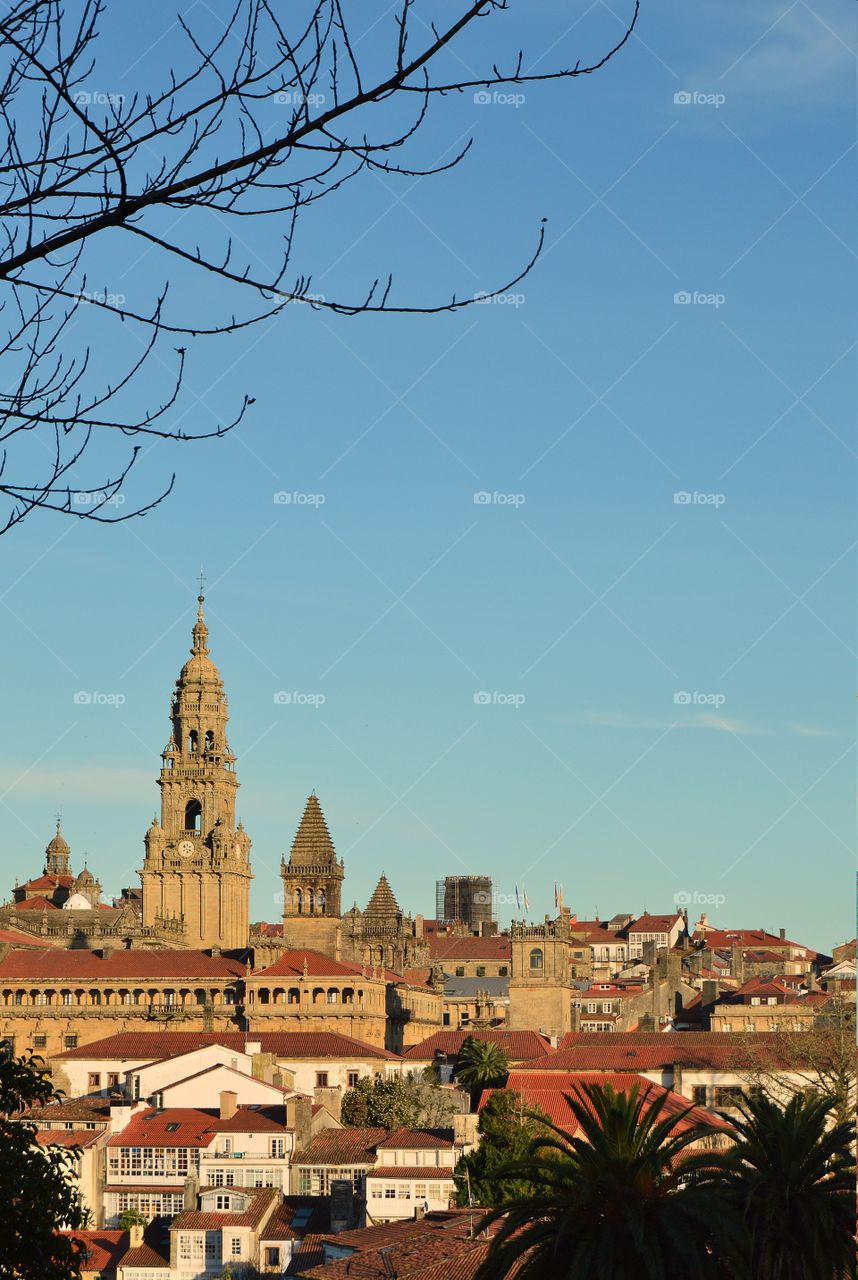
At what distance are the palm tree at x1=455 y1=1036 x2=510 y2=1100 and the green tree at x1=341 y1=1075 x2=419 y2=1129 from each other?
3948 millimetres

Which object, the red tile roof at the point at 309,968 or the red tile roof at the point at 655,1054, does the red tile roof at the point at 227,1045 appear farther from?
the red tile roof at the point at 655,1054

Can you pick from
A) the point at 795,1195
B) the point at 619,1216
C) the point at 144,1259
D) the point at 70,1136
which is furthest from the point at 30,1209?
the point at 70,1136

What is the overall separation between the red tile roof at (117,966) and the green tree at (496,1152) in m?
39.7

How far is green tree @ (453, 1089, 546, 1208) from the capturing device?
55062 millimetres

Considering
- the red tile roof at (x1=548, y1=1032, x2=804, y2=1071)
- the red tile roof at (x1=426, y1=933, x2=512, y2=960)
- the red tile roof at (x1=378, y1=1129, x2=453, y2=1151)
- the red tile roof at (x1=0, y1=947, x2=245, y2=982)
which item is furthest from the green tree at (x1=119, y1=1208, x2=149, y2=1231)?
the red tile roof at (x1=426, y1=933, x2=512, y2=960)

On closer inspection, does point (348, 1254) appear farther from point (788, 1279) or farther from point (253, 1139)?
point (788, 1279)

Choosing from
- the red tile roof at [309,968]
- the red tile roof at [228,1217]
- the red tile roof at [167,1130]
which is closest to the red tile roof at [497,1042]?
the red tile roof at [309,968]

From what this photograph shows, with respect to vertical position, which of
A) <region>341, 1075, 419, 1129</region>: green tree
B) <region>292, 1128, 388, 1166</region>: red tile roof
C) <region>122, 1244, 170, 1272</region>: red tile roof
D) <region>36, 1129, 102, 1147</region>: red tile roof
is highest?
<region>341, 1075, 419, 1129</region>: green tree

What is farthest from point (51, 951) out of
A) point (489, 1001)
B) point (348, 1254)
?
point (348, 1254)

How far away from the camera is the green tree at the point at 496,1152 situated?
5506 cm

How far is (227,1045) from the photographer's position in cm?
8869

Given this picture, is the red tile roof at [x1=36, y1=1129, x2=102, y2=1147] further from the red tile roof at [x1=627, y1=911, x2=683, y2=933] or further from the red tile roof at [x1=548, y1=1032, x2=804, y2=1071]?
the red tile roof at [x1=627, y1=911, x2=683, y2=933]

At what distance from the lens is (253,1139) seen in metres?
69.4

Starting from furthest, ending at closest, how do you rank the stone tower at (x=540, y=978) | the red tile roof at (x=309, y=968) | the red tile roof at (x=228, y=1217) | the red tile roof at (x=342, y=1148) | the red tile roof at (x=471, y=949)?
the red tile roof at (x=471, y=949), the stone tower at (x=540, y=978), the red tile roof at (x=309, y=968), the red tile roof at (x=342, y=1148), the red tile roof at (x=228, y=1217)
